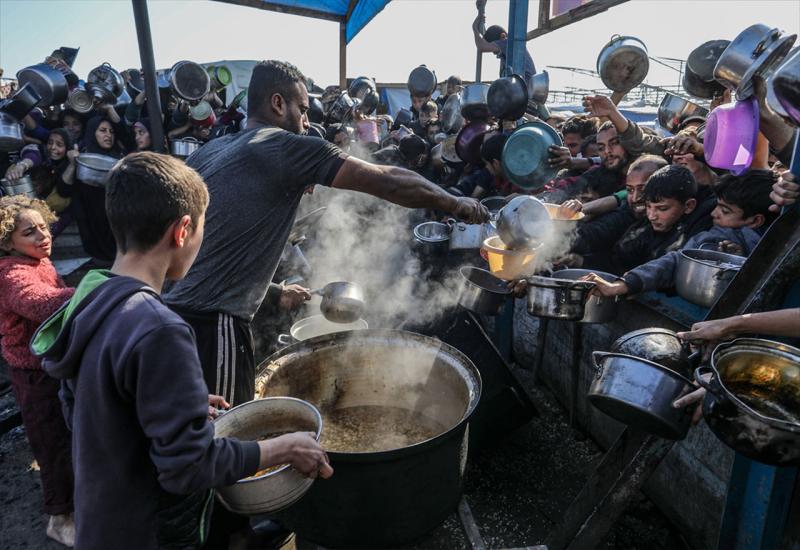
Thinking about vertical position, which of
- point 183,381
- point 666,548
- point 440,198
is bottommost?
point 666,548

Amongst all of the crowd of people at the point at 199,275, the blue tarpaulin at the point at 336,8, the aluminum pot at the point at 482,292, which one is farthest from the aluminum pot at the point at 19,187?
the aluminum pot at the point at 482,292

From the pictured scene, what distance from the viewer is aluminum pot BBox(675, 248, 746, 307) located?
93.1 inches

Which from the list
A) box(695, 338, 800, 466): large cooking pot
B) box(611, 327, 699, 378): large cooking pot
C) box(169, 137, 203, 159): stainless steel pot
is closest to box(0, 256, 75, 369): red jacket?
box(611, 327, 699, 378): large cooking pot

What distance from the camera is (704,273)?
2.43 meters

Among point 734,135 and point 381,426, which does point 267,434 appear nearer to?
point 381,426

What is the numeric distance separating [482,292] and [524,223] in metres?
0.74

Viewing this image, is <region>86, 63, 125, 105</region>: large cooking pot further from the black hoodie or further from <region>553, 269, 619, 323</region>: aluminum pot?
<region>553, 269, 619, 323</region>: aluminum pot

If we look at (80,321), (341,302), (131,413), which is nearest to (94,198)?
(341,302)

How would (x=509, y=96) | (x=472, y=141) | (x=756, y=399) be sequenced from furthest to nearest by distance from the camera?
1. (x=472, y=141)
2. (x=509, y=96)
3. (x=756, y=399)

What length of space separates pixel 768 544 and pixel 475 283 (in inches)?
88.8

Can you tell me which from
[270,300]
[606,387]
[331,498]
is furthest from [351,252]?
[606,387]

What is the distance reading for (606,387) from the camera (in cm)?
190

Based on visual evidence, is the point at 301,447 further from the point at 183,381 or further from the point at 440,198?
the point at 440,198

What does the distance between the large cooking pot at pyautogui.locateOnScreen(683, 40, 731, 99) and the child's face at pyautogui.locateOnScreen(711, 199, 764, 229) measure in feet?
8.51
